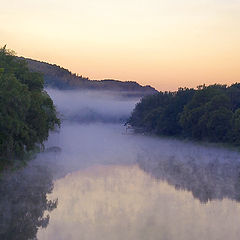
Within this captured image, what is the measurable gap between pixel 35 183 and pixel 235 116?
2019 inches

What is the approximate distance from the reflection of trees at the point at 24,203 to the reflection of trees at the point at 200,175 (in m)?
11.3

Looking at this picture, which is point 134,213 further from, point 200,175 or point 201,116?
point 201,116

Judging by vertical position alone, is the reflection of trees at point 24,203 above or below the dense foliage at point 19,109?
below

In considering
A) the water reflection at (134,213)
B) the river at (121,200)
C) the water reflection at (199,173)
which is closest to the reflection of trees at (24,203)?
the river at (121,200)

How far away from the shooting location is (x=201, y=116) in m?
89.2

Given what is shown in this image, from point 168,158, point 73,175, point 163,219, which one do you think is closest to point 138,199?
point 163,219

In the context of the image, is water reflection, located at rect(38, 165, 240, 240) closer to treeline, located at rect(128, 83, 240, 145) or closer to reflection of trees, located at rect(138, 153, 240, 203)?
reflection of trees, located at rect(138, 153, 240, 203)

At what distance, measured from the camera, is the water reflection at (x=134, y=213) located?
24359 millimetres

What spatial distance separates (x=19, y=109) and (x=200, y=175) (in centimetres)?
1926

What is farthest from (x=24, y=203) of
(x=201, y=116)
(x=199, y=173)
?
(x=201, y=116)

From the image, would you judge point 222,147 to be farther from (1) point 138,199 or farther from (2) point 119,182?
(1) point 138,199

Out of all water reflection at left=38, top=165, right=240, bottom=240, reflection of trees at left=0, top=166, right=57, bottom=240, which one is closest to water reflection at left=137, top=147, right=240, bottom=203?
water reflection at left=38, top=165, right=240, bottom=240

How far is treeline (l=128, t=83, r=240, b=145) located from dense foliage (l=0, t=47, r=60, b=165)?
1558 inches

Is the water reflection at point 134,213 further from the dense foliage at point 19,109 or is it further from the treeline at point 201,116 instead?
the treeline at point 201,116
